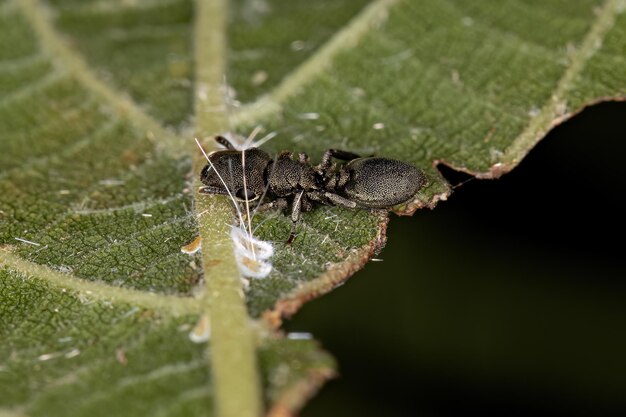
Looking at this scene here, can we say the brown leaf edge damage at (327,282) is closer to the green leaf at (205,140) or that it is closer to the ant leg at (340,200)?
the green leaf at (205,140)

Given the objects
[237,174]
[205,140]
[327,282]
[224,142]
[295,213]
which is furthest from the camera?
[205,140]

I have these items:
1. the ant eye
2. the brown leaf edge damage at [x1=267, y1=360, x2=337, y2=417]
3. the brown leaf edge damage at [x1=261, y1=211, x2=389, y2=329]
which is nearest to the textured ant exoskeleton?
the ant eye

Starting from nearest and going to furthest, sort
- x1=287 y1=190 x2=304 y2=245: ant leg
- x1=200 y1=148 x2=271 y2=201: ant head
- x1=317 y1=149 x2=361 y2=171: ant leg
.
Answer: x1=287 y1=190 x2=304 y2=245: ant leg < x1=200 y1=148 x2=271 y2=201: ant head < x1=317 y1=149 x2=361 y2=171: ant leg

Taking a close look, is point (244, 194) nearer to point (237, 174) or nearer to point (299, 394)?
point (237, 174)

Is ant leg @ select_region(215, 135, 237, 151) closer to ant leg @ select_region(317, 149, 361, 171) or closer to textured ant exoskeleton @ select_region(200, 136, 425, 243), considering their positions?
textured ant exoskeleton @ select_region(200, 136, 425, 243)

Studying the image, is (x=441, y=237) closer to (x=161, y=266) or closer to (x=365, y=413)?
(x=365, y=413)

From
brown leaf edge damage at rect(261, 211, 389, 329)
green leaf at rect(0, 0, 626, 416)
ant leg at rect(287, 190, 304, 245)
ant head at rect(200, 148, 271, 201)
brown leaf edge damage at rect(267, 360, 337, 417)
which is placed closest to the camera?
brown leaf edge damage at rect(267, 360, 337, 417)

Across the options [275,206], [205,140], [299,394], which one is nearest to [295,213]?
[275,206]
